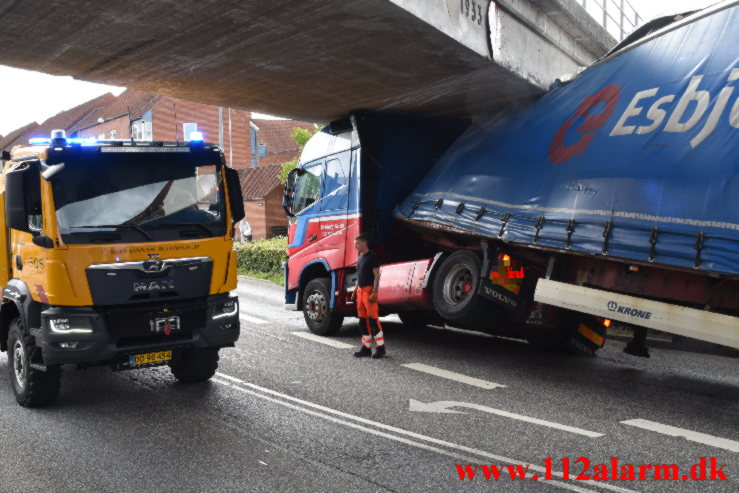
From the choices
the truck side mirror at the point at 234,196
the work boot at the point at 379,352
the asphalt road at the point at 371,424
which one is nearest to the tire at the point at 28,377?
the asphalt road at the point at 371,424

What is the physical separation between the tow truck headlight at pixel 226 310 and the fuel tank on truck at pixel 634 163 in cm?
304

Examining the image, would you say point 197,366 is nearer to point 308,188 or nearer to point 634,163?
point 308,188

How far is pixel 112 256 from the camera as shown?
6.64 metres

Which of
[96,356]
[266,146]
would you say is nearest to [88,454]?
[96,356]

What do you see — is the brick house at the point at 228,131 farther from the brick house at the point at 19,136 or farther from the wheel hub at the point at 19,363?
the wheel hub at the point at 19,363

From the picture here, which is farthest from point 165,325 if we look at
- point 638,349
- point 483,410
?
point 638,349

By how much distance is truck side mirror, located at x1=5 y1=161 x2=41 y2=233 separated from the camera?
21.7ft

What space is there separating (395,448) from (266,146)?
53.4 m

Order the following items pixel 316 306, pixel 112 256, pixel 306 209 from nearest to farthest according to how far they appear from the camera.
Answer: pixel 112 256, pixel 316 306, pixel 306 209

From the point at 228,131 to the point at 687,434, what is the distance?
45.3 metres

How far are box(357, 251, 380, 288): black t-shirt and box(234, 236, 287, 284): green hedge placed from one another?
37.6 ft

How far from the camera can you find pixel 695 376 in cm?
861

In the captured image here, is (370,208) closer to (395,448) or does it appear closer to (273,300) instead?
(395,448)

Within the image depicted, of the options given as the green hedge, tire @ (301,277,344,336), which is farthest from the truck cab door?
the green hedge
